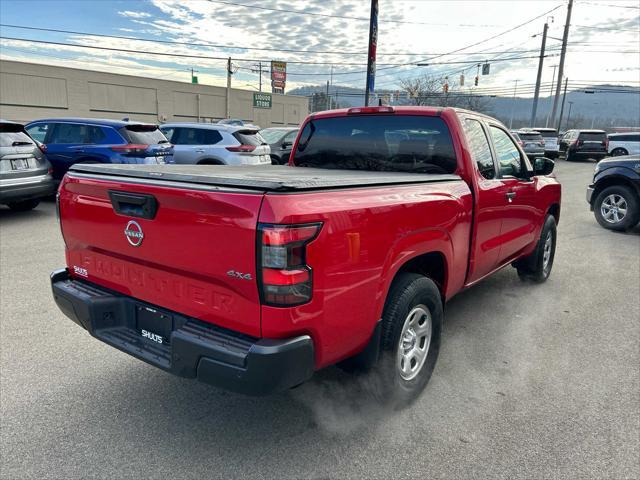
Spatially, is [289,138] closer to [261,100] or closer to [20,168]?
[20,168]

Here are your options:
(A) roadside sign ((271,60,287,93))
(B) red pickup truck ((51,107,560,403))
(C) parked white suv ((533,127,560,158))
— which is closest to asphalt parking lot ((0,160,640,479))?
(B) red pickup truck ((51,107,560,403))

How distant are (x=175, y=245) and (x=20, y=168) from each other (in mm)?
7427

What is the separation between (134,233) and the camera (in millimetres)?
2434

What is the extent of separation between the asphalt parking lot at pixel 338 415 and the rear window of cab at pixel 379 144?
158 cm

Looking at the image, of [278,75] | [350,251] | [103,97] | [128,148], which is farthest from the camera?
[278,75]

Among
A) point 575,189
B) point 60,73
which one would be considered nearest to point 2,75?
point 60,73

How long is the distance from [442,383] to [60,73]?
147ft

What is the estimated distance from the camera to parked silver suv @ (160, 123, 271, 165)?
40.2 ft

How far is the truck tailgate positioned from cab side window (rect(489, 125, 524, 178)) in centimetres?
303

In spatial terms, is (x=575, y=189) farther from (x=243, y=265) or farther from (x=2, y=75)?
(x=2, y=75)

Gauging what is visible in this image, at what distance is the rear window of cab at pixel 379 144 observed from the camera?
3701 millimetres

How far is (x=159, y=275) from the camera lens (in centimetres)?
239

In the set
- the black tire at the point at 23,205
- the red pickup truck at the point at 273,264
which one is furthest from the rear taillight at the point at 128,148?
the red pickup truck at the point at 273,264

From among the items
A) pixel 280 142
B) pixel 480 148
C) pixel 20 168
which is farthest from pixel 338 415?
pixel 280 142
